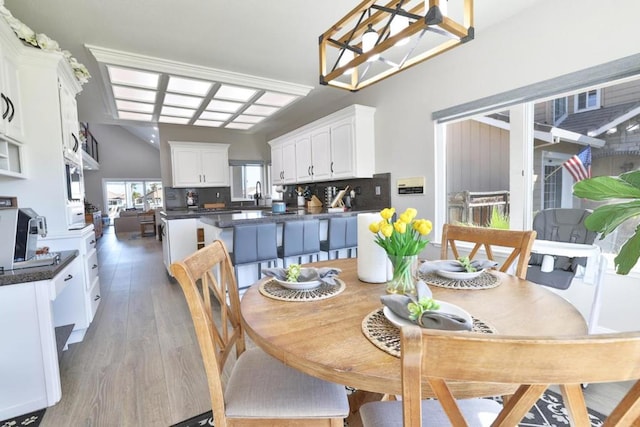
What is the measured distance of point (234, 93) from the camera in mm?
3877

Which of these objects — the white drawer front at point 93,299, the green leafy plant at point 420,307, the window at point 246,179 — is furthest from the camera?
the window at point 246,179

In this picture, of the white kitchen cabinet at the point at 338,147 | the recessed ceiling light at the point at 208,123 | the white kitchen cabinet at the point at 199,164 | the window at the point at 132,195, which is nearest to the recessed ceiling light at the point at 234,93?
the white kitchen cabinet at the point at 338,147

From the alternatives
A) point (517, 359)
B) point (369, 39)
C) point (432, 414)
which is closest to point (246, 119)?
point (369, 39)

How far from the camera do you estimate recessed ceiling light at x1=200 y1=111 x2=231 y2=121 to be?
477cm

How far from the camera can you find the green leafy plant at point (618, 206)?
0.99m

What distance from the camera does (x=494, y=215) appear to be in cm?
284

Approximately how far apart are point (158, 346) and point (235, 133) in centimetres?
505

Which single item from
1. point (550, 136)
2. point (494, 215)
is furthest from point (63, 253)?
point (550, 136)

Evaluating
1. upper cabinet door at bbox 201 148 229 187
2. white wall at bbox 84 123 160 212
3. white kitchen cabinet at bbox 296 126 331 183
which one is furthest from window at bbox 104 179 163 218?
white kitchen cabinet at bbox 296 126 331 183

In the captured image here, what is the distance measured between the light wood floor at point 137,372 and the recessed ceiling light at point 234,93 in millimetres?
2592

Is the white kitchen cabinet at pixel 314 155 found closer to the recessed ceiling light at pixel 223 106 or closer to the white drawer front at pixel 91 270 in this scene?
the recessed ceiling light at pixel 223 106

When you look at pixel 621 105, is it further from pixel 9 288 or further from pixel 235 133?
pixel 235 133

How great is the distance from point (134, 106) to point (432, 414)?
513 cm

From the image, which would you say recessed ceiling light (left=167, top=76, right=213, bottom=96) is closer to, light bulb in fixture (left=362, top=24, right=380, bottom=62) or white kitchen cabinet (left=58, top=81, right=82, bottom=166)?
white kitchen cabinet (left=58, top=81, right=82, bottom=166)
